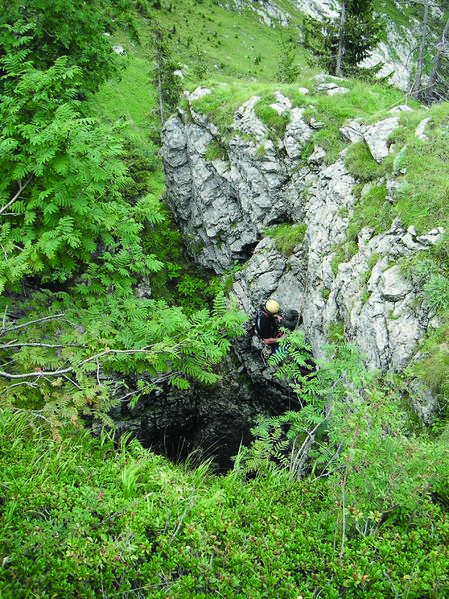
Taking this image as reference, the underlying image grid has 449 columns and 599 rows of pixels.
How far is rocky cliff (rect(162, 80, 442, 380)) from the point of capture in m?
7.68

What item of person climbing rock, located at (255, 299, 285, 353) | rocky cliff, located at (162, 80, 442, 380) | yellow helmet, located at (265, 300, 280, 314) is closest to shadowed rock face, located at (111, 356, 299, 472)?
person climbing rock, located at (255, 299, 285, 353)

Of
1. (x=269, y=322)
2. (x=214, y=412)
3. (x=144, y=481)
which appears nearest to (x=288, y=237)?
(x=269, y=322)

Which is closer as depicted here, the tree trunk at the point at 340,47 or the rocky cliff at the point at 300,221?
the rocky cliff at the point at 300,221

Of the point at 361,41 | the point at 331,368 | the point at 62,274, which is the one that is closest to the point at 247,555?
the point at 331,368

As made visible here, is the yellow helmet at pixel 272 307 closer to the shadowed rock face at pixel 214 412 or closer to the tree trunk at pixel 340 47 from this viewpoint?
the shadowed rock face at pixel 214 412

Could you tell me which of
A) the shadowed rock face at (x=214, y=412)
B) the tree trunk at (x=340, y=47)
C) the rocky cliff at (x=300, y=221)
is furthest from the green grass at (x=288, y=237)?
the tree trunk at (x=340, y=47)

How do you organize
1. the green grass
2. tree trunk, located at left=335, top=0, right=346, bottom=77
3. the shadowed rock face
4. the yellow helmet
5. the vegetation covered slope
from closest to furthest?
the vegetation covered slope
the yellow helmet
the green grass
the shadowed rock face
tree trunk, located at left=335, top=0, right=346, bottom=77

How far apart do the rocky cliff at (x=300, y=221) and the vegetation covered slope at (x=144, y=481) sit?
0.91 m

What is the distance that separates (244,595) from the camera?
9.98 feet

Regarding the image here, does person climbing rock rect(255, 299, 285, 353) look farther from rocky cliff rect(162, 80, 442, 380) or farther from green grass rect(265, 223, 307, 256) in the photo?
green grass rect(265, 223, 307, 256)

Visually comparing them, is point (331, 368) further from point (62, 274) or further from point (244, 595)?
point (62, 274)

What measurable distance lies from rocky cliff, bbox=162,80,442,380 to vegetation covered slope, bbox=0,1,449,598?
0.91 m

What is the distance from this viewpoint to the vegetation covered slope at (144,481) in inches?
123

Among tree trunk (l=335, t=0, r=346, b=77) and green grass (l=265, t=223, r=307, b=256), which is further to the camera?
tree trunk (l=335, t=0, r=346, b=77)
